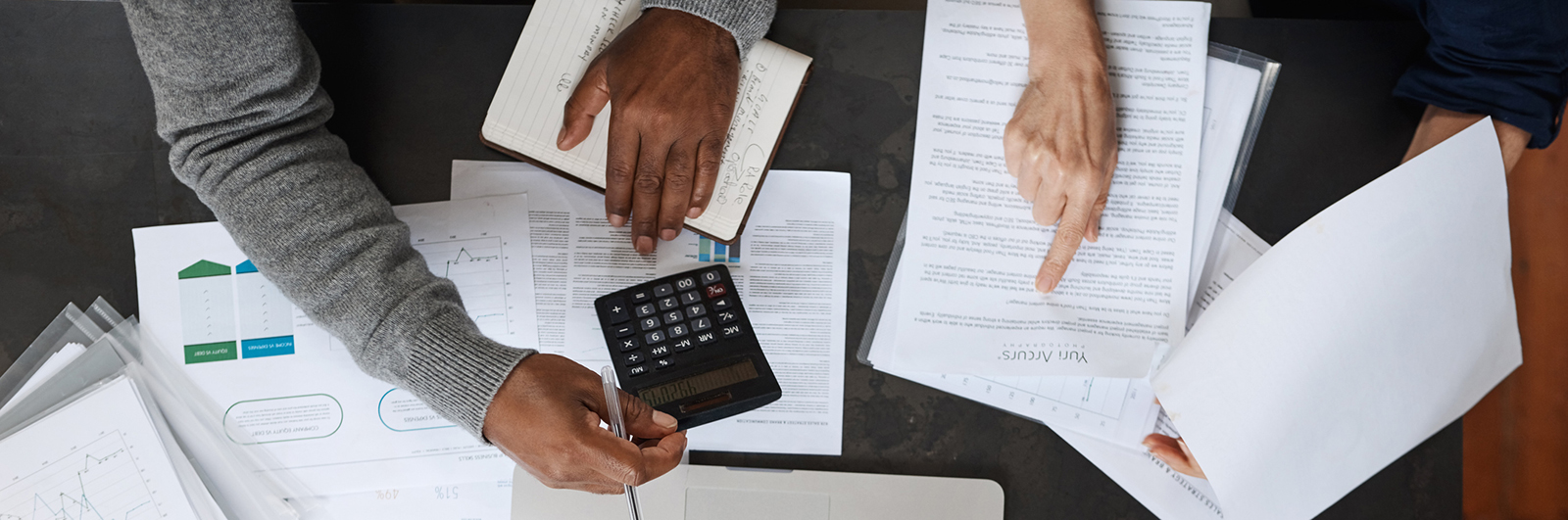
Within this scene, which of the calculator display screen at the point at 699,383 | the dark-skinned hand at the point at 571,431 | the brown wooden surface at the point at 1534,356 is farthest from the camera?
the brown wooden surface at the point at 1534,356

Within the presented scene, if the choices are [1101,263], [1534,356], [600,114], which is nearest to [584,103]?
[600,114]

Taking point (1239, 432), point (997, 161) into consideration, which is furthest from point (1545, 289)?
point (997, 161)

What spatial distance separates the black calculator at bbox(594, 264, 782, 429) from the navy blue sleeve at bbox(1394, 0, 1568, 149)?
25.2 inches

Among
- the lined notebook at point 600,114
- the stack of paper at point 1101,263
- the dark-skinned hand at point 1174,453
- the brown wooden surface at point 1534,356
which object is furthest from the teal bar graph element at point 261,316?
the brown wooden surface at point 1534,356

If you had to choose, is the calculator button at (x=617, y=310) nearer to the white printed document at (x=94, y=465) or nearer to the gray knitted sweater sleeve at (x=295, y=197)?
the gray knitted sweater sleeve at (x=295, y=197)

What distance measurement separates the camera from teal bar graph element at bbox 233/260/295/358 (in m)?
0.69

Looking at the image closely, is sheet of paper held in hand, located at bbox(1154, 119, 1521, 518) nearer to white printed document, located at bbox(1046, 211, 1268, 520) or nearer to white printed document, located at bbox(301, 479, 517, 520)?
white printed document, located at bbox(1046, 211, 1268, 520)

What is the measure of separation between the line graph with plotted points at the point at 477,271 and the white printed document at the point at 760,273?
0.04 meters

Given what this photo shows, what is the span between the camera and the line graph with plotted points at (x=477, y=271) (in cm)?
69

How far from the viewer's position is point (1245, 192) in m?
0.71

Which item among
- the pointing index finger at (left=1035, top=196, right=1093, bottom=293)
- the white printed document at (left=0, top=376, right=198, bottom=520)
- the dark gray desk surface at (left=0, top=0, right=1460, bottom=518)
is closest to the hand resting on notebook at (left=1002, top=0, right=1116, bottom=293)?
the pointing index finger at (left=1035, top=196, right=1093, bottom=293)

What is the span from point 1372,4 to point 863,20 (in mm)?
535

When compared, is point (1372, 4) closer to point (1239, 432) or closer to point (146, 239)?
point (1239, 432)

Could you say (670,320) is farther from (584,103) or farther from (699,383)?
(584,103)
